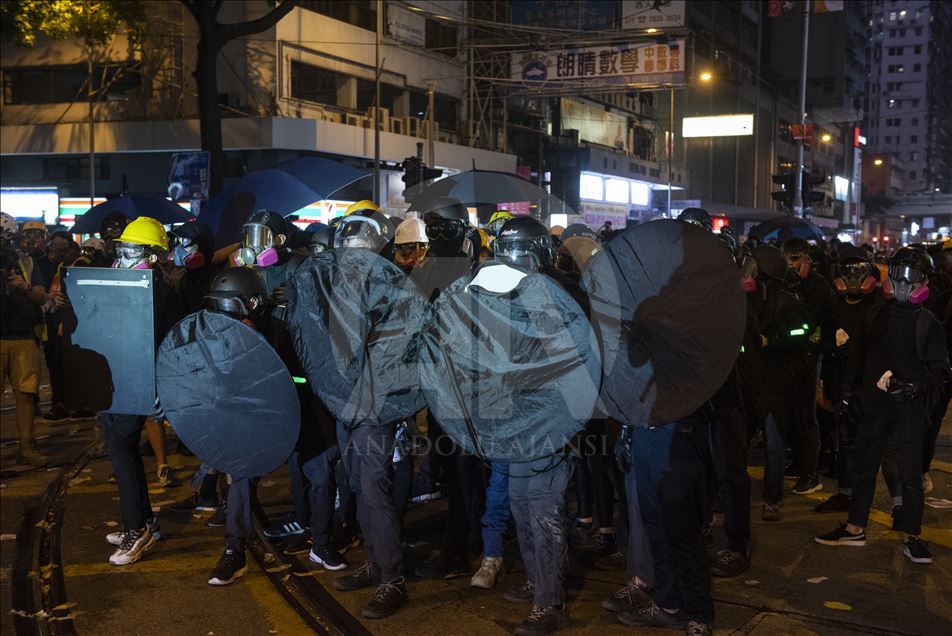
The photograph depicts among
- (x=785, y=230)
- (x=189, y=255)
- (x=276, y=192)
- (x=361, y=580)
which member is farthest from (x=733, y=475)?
(x=785, y=230)

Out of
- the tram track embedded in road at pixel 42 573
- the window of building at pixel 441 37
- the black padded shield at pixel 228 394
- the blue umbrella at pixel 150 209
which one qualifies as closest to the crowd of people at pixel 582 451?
the black padded shield at pixel 228 394

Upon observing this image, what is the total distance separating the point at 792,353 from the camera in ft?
22.9

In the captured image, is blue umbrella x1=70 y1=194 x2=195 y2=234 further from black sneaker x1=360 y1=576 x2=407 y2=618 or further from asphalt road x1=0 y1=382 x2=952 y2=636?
black sneaker x1=360 y1=576 x2=407 y2=618

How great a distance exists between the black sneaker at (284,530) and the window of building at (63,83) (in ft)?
75.9

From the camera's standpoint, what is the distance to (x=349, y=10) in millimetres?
28375

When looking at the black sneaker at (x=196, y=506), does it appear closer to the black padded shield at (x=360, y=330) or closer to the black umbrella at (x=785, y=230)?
the black padded shield at (x=360, y=330)

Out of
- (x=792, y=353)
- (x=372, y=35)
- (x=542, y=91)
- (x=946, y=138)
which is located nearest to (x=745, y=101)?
(x=542, y=91)

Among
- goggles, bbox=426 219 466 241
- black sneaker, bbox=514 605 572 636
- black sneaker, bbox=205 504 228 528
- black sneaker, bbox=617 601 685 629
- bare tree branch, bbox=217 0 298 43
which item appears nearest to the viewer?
black sneaker, bbox=514 605 572 636

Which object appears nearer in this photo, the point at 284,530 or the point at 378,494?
the point at 378,494

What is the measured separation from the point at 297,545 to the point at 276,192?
4.49 metres

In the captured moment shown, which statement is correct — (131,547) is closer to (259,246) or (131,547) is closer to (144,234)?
(144,234)

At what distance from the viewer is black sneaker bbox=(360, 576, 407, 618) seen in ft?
16.8

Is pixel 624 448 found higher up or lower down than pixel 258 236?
lower down

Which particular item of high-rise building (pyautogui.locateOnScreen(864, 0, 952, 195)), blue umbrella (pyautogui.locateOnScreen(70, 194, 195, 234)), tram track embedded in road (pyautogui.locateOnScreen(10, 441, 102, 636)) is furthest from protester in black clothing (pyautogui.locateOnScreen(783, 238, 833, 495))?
high-rise building (pyautogui.locateOnScreen(864, 0, 952, 195))
